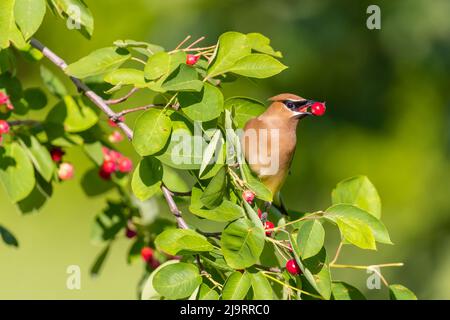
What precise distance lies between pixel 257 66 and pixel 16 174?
0.75m

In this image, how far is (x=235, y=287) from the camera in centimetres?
189

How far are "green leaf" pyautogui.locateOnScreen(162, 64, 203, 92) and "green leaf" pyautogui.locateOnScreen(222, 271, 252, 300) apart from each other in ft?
1.35

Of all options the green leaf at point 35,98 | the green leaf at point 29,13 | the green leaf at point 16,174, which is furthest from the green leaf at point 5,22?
the green leaf at point 35,98

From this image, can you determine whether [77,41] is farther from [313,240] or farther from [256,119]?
[313,240]

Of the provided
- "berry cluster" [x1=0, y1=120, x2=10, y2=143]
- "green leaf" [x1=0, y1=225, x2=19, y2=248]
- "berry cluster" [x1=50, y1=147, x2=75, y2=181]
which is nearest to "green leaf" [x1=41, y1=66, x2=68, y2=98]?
"berry cluster" [x1=50, y1=147, x2=75, y2=181]

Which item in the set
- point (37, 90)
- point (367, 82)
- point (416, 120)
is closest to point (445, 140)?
point (416, 120)

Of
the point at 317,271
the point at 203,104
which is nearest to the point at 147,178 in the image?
the point at 203,104

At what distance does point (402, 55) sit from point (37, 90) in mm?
3707

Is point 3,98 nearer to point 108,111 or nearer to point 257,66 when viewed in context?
point 108,111

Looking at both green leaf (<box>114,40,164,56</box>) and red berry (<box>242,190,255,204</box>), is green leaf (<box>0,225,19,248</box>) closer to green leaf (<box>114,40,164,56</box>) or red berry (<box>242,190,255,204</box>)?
green leaf (<box>114,40,164,56</box>)

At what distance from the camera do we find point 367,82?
6.02 m

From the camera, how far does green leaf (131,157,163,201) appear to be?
2014 mm

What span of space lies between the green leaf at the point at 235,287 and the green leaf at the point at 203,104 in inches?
13.7

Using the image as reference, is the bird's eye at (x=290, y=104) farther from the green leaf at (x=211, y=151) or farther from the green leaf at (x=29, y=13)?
the green leaf at (x=29, y=13)
